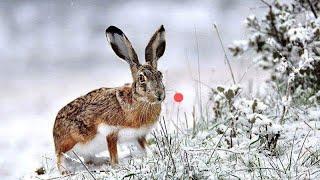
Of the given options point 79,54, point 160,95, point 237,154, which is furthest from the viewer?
point 79,54

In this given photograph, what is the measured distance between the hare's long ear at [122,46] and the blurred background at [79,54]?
1076 millimetres

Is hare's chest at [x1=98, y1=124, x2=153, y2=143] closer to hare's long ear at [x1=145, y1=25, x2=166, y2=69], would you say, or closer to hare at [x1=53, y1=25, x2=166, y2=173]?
hare at [x1=53, y1=25, x2=166, y2=173]

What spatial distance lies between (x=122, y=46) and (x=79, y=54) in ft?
13.9

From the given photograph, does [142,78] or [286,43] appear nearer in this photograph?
[142,78]

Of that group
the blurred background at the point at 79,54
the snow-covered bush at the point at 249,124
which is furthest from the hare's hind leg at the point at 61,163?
the snow-covered bush at the point at 249,124

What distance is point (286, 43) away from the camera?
6.75 meters

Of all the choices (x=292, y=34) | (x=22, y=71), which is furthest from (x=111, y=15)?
(x=292, y=34)

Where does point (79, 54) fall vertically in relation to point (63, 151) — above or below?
above

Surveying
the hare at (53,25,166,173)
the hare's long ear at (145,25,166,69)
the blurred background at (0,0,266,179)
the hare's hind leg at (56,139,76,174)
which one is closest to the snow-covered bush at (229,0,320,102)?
the blurred background at (0,0,266,179)

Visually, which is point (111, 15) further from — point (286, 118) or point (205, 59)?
point (286, 118)

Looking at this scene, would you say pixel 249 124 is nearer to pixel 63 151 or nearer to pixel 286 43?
pixel 63 151

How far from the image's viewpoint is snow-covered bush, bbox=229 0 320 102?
620 cm

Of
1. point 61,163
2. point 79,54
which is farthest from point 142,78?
point 79,54

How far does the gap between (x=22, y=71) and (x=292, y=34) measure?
3.59 meters
